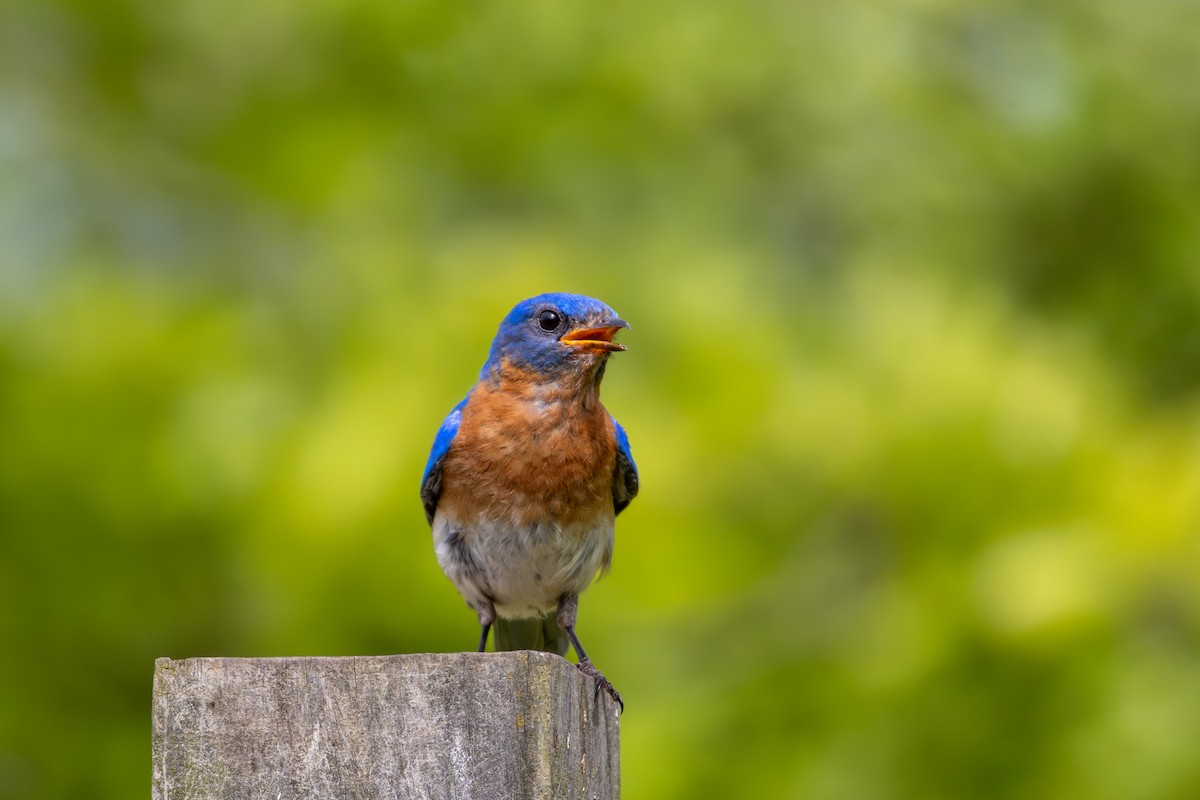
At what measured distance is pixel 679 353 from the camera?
5.78m

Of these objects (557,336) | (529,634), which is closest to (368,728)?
(557,336)

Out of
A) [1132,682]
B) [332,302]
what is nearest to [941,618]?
[1132,682]

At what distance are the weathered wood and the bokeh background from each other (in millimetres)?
2911

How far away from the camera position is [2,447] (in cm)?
606

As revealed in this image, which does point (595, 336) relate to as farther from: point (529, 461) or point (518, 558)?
point (518, 558)

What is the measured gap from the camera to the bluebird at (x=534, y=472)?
4.29 m

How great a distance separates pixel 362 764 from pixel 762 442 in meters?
3.36

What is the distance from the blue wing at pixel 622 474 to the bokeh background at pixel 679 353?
763 mm

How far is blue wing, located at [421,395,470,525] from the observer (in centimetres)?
440

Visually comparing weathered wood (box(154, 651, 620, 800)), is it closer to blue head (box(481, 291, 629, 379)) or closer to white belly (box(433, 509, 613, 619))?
white belly (box(433, 509, 613, 619))

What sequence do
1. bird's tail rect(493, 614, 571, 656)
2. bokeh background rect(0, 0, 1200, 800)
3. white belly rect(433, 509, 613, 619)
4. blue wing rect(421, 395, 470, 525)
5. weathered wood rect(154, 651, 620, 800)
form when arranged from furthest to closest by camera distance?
bokeh background rect(0, 0, 1200, 800) < bird's tail rect(493, 614, 571, 656) < blue wing rect(421, 395, 470, 525) < white belly rect(433, 509, 613, 619) < weathered wood rect(154, 651, 620, 800)

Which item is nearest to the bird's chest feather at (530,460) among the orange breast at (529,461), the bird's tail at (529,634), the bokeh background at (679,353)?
the orange breast at (529,461)

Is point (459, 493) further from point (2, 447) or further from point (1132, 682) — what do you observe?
point (2, 447)

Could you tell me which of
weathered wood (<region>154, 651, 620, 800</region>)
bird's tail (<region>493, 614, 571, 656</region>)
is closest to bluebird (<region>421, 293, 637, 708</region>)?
bird's tail (<region>493, 614, 571, 656</region>)
